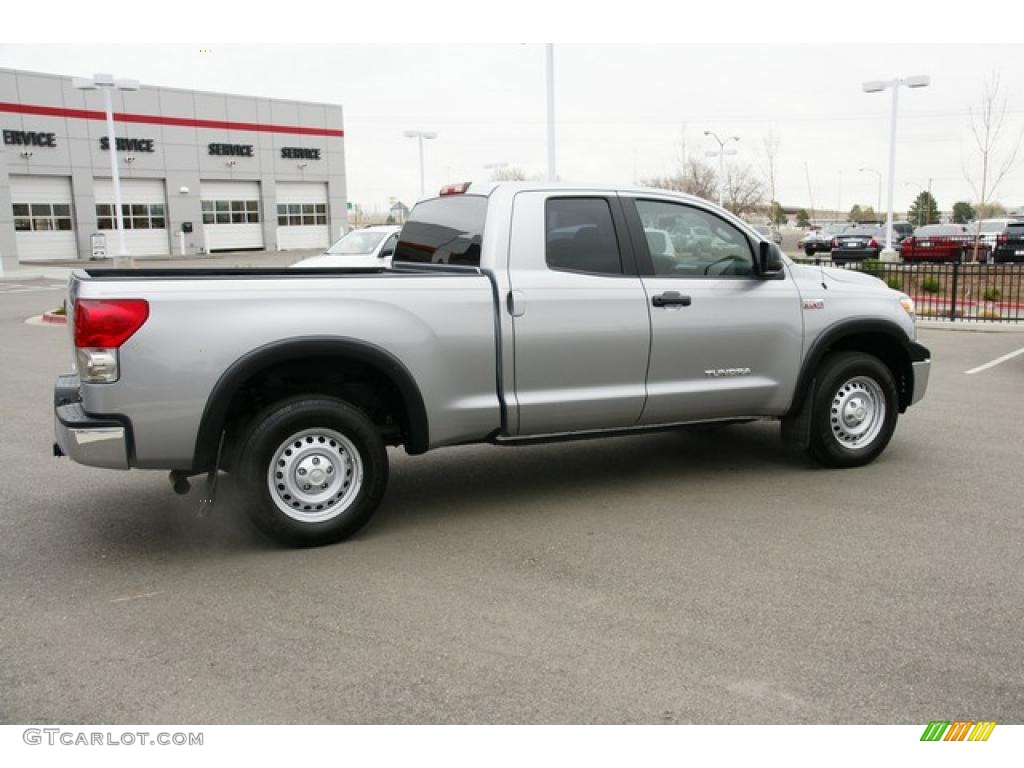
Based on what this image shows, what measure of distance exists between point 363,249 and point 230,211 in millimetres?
36233

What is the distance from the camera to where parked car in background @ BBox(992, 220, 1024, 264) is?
2814cm

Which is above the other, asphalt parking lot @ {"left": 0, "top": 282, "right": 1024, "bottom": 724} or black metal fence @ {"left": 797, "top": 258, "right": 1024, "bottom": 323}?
black metal fence @ {"left": 797, "top": 258, "right": 1024, "bottom": 323}

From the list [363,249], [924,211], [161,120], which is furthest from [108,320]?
[924,211]

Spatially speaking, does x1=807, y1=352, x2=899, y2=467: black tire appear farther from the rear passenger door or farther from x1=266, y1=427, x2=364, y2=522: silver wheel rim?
x1=266, y1=427, x2=364, y2=522: silver wheel rim

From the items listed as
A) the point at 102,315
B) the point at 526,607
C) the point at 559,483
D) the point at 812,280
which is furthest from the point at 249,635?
the point at 812,280

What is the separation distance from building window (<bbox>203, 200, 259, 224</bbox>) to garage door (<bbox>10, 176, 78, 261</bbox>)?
7.42 meters

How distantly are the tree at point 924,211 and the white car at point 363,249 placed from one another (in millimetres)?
58781

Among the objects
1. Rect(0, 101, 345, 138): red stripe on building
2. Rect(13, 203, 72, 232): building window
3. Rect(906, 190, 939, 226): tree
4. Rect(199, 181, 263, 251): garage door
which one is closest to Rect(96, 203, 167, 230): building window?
Rect(13, 203, 72, 232): building window

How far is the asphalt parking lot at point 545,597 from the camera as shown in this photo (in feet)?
11.6

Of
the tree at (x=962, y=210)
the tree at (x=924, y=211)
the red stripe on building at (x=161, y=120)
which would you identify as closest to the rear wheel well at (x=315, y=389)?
the red stripe on building at (x=161, y=120)

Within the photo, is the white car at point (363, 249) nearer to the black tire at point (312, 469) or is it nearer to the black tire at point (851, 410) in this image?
the black tire at point (851, 410)

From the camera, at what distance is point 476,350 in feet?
17.9

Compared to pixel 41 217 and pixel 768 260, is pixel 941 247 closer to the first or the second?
pixel 768 260

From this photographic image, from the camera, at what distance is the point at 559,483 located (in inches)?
258
